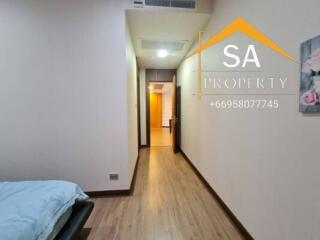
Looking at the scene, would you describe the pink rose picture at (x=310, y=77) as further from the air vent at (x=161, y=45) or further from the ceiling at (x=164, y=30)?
the air vent at (x=161, y=45)

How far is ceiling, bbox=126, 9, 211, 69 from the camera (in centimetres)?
257

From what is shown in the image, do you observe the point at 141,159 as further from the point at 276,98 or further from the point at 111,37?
the point at 276,98

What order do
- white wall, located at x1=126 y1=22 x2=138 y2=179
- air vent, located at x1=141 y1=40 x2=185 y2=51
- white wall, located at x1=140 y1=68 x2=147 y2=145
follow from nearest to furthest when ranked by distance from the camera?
white wall, located at x1=126 y1=22 x2=138 y2=179
air vent, located at x1=141 y1=40 x2=185 y2=51
white wall, located at x1=140 y1=68 x2=147 y2=145

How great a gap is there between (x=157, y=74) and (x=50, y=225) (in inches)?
198

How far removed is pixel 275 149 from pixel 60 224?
1.85 m

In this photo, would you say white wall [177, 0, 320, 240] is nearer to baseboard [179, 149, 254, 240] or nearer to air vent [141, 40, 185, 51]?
baseboard [179, 149, 254, 240]

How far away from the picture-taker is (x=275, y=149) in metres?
1.38

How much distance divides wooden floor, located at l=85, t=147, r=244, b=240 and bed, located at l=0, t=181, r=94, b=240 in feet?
1.28

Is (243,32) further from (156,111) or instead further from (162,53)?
(156,111)

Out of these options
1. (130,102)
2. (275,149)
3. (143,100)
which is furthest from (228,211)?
(143,100)

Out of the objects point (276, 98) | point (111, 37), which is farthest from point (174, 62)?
point (276, 98)

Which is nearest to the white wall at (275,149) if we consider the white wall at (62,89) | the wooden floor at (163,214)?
the wooden floor at (163,214)

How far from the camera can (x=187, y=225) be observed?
6.50 feet

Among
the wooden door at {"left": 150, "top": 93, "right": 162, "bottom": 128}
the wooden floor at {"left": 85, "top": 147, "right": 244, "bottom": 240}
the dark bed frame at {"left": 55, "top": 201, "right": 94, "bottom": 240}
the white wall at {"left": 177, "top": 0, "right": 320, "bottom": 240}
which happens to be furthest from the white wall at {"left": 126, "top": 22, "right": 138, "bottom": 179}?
the wooden door at {"left": 150, "top": 93, "right": 162, "bottom": 128}
